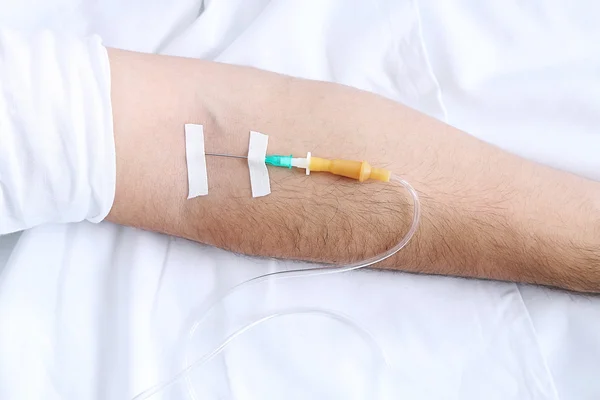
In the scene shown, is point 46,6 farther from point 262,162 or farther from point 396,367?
point 396,367

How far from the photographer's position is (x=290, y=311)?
3.32 feet

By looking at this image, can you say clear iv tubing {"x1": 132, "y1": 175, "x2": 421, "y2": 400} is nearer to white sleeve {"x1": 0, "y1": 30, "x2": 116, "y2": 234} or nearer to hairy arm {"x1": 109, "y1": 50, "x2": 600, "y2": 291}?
hairy arm {"x1": 109, "y1": 50, "x2": 600, "y2": 291}

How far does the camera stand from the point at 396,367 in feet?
3.23

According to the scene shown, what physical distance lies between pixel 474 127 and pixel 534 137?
11 cm

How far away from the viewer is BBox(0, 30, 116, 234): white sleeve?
0.84 m

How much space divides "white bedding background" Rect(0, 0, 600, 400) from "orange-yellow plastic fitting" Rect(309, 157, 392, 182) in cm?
20

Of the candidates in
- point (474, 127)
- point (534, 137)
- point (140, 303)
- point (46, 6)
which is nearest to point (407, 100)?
point (474, 127)

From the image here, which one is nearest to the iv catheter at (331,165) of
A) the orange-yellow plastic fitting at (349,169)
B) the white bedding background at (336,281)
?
the orange-yellow plastic fitting at (349,169)

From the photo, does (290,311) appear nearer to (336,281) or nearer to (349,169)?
(336,281)

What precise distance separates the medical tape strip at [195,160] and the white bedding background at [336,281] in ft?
0.52

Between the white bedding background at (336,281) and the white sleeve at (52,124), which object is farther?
the white bedding background at (336,281)

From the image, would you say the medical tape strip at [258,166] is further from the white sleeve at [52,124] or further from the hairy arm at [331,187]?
the white sleeve at [52,124]

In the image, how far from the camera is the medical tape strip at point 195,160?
3.05 feet

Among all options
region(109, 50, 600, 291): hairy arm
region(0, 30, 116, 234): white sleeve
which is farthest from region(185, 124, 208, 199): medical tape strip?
region(0, 30, 116, 234): white sleeve
